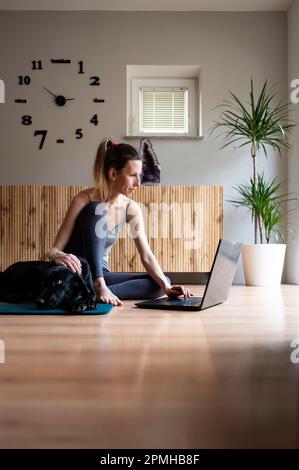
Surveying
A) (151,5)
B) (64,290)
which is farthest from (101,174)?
(151,5)

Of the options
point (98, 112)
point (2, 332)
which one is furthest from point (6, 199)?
point (2, 332)

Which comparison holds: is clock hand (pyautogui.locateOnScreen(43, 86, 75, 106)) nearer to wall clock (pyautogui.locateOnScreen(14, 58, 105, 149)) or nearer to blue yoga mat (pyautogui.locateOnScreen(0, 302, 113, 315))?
wall clock (pyautogui.locateOnScreen(14, 58, 105, 149))

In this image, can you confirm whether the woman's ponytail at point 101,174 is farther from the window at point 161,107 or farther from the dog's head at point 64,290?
the window at point 161,107

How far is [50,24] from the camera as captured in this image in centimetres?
533

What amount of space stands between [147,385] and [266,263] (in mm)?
3763

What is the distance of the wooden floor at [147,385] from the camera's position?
0.78 meters

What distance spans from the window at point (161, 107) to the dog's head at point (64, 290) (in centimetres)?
316

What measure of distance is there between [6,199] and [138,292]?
2.14 meters

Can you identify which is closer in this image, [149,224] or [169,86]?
[149,224]

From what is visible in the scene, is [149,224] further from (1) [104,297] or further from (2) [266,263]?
(1) [104,297]

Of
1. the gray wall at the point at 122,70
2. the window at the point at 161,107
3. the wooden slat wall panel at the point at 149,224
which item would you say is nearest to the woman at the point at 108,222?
the wooden slat wall panel at the point at 149,224

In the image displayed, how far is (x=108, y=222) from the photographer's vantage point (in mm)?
2906

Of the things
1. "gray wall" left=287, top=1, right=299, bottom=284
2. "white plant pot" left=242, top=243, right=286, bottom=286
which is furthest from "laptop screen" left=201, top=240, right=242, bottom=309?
"gray wall" left=287, top=1, right=299, bottom=284

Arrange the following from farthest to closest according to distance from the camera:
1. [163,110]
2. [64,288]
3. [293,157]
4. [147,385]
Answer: [163,110] < [293,157] < [64,288] < [147,385]
